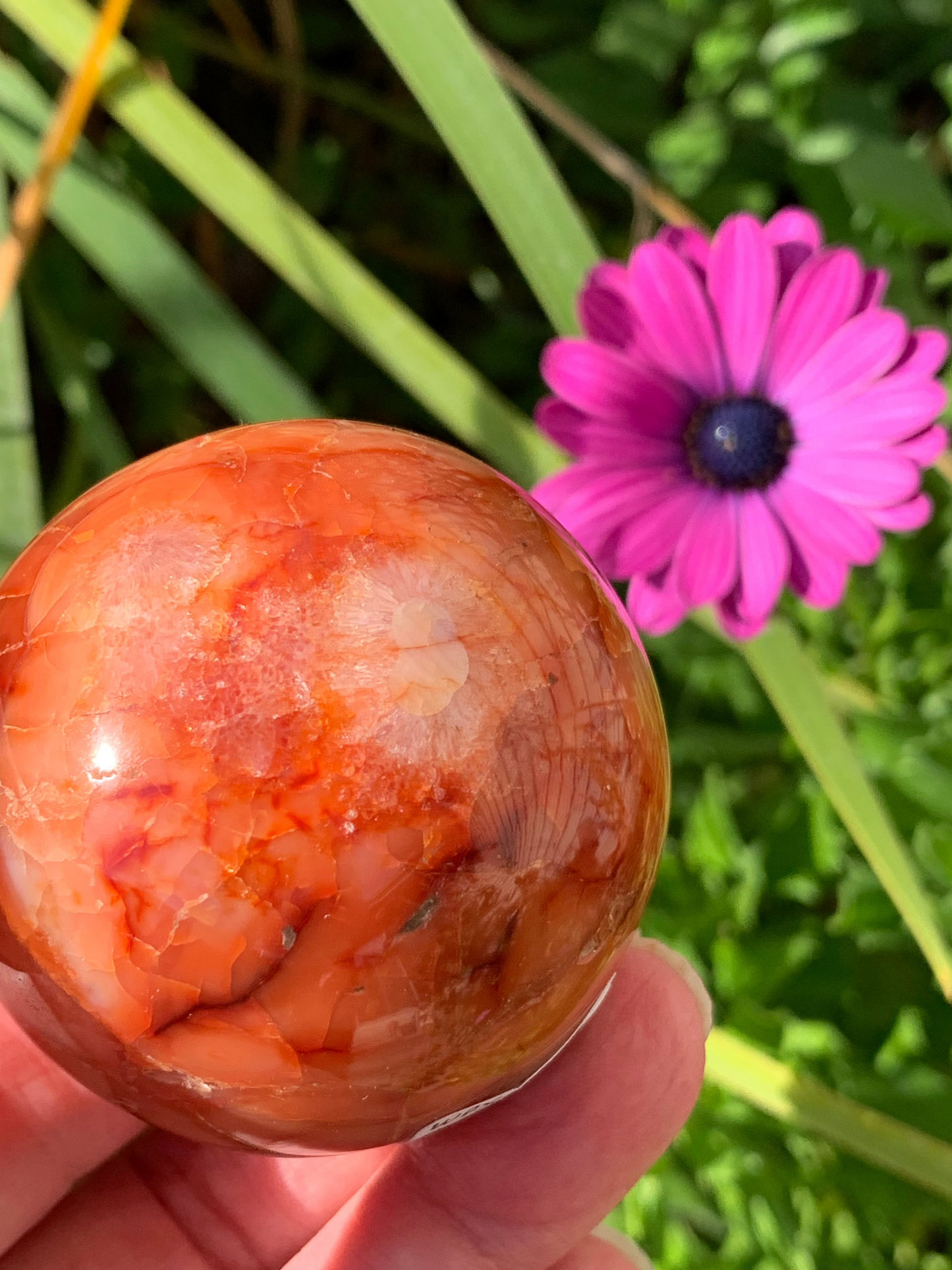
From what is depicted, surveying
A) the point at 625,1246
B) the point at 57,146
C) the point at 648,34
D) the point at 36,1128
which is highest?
the point at 57,146

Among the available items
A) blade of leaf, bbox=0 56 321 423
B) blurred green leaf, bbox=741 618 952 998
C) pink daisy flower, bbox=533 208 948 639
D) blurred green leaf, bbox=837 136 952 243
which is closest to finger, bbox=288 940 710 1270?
blurred green leaf, bbox=741 618 952 998

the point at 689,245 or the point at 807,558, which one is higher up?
the point at 689,245

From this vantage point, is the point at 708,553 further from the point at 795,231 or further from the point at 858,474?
the point at 795,231

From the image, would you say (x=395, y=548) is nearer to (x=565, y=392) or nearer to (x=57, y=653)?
(x=57, y=653)

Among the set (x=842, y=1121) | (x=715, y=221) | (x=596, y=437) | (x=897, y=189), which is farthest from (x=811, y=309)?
(x=842, y=1121)

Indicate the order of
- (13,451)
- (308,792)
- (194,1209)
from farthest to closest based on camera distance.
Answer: (13,451)
(194,1209)
(308,792)

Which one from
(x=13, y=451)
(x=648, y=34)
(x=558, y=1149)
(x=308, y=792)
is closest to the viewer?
(x=308, y=792)

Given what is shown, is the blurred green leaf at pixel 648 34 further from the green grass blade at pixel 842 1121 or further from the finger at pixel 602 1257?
the finger at pixel 602 1257

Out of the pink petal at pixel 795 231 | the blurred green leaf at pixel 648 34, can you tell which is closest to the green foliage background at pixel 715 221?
the blurred green leaf at pixel 648 34
